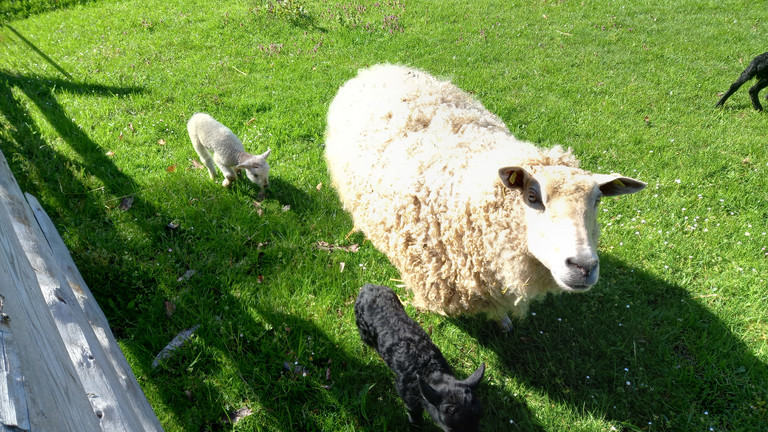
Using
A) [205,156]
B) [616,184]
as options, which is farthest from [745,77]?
[205,156]

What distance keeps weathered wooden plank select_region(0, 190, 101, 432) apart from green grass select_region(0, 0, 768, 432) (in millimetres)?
1851

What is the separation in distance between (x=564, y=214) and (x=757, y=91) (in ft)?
19.8

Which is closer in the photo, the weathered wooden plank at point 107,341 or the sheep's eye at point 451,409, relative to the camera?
the weathered wooden plank at point 107,341

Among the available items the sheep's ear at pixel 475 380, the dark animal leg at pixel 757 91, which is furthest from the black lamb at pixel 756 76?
the sheep's ear at pixel 475 380

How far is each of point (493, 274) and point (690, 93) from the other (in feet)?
19.9

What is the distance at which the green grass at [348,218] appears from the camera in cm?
312

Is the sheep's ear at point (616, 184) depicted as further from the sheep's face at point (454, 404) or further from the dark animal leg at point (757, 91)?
the dark animal leg at point (757, 91)

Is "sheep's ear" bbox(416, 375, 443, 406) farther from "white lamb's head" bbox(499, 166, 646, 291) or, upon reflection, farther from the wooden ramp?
the wooden ramp

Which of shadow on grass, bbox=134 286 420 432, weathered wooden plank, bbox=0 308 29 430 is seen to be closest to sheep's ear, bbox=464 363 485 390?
shadow on grass, bbox=134 286 420 432

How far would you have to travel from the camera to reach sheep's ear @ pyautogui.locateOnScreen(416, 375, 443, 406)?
247cm

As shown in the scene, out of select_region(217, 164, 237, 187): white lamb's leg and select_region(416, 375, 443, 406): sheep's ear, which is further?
select_region(217, 164, 237, 187): white lamb's leg

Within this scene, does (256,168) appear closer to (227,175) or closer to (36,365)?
(227,175)

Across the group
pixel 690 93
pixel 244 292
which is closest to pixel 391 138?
pixel 244 292

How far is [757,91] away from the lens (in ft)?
19.4
